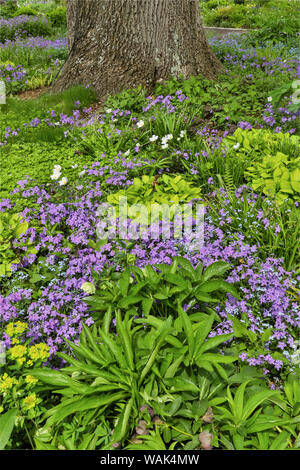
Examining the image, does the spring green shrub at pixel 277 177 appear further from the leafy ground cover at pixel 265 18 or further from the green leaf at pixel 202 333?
the leafy ground cover at pixel 265 18

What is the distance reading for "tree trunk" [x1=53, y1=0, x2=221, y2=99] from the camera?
5008mm

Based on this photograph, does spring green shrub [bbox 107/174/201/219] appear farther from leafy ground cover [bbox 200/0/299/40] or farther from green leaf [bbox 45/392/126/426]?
leafy ground cover [bbox 200/0/299/40]

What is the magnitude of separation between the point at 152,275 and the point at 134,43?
157 inches

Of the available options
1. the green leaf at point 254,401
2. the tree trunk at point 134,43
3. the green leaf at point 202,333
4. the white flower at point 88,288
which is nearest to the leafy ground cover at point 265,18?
the tree trunk at point 134,43

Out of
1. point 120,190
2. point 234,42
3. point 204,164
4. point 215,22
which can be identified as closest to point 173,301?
point 120,190

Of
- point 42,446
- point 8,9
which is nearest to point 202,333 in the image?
point 42,446

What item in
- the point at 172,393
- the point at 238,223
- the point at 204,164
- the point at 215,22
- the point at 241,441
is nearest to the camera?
the point at 241,441

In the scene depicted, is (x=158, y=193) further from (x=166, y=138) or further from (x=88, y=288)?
(x=88, y=288)

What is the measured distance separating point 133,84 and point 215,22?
34.9ft

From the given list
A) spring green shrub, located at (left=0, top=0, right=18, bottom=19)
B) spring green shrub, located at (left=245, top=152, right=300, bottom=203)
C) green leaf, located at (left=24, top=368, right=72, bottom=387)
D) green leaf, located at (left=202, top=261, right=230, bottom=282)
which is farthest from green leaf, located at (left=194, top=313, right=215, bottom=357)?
spring green shrub, located at (left=0, top=0, right=18, bottom=19)

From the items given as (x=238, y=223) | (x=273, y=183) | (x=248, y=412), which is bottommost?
(x=248, y=412)

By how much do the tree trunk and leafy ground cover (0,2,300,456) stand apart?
320mm

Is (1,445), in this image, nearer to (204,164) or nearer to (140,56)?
(204,164)

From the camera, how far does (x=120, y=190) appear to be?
3439mm
